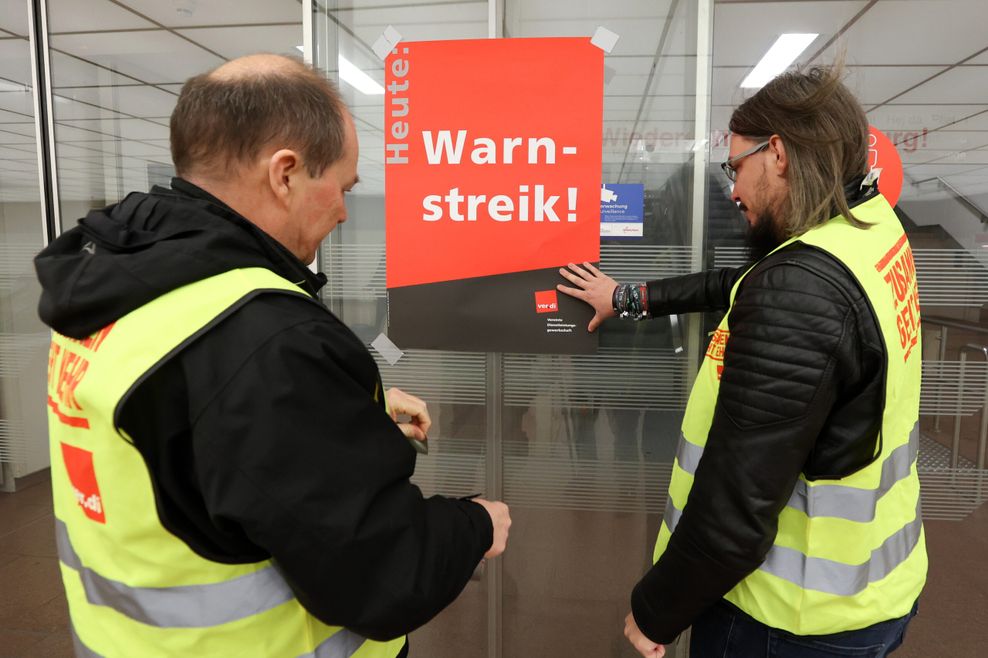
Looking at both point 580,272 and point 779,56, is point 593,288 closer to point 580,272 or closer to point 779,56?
point 580,272

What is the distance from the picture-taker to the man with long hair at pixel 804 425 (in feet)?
3.41

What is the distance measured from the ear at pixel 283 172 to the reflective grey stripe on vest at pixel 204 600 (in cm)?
58

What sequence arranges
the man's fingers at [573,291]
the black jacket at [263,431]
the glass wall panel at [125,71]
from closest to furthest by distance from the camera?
the black jacket at [263,431] < the man's fingers at [573,291] < the glass wall panel at [125,71]

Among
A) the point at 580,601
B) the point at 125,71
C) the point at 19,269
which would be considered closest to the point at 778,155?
the point at 580,601

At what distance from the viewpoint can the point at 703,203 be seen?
2.08 metres

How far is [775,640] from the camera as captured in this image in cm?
118

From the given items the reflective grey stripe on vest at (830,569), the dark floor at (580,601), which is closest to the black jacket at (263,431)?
the reflective grey stripe on vest at (830,569)

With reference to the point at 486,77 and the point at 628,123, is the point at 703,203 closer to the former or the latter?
the point at 628,123

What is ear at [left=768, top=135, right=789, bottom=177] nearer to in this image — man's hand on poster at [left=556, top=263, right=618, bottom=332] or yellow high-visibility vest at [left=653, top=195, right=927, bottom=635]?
yellow high-visibility vest at [left=653, top=195, right=927, bottom=635]

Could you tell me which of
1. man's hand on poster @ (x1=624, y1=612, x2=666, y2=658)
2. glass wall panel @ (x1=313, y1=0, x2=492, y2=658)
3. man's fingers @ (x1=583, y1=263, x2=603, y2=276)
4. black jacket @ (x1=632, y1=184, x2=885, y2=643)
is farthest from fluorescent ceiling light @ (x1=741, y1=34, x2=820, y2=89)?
man's hand on poster @ (x1=624, y1=612, x2=666, y2=658)

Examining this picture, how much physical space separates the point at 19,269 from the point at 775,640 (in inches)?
131

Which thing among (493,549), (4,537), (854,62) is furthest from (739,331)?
(4,537)

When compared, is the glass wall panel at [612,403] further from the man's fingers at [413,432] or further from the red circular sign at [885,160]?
the man's fingers at [413,432]

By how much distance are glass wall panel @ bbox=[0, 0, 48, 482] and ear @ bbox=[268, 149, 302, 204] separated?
237 centimetres
